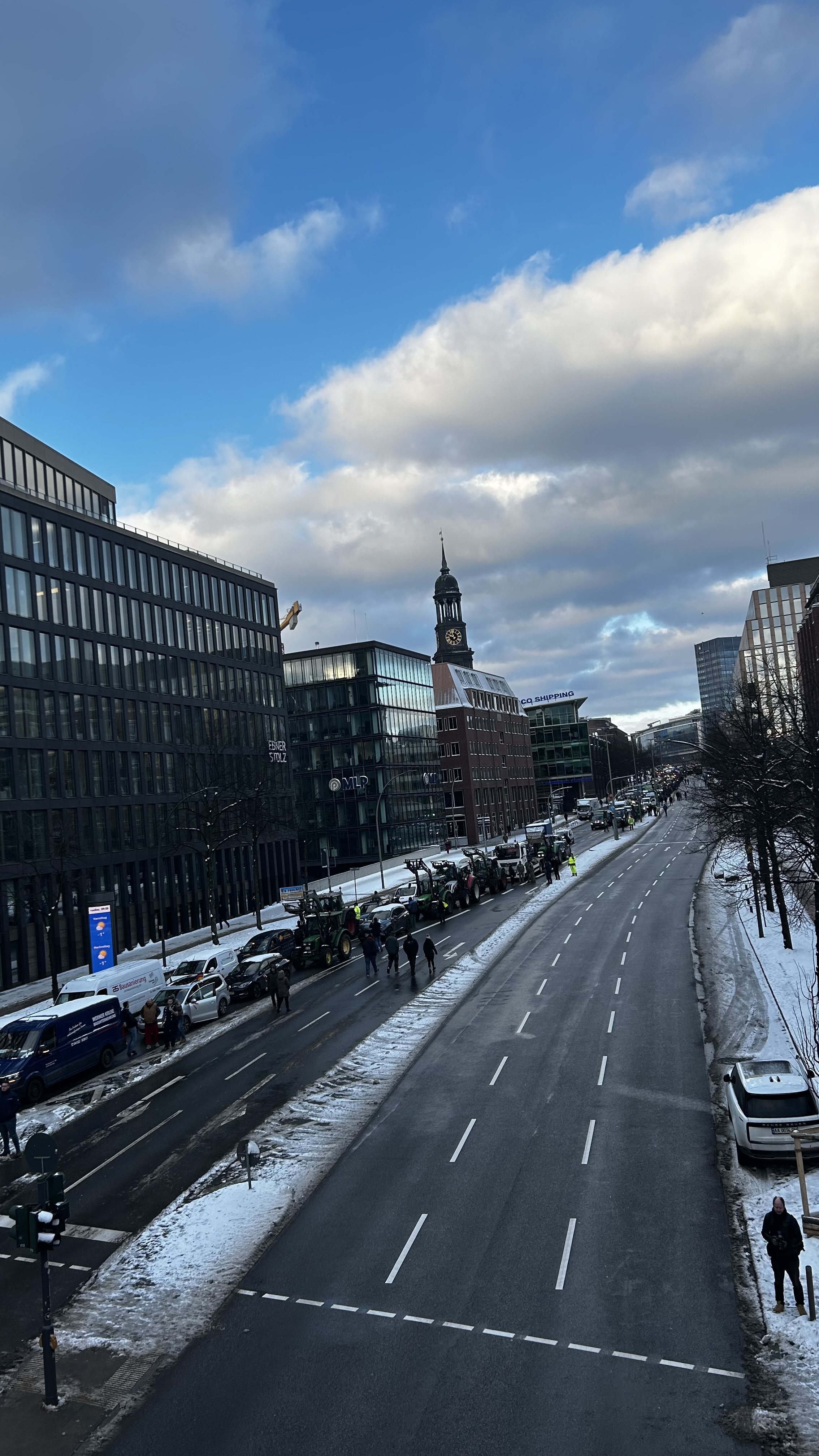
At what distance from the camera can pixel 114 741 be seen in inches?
2324

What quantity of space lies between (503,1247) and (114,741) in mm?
48424

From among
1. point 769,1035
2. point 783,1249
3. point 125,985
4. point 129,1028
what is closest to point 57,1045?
point 129,1028

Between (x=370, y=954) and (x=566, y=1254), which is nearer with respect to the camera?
(x=566, y=1254)

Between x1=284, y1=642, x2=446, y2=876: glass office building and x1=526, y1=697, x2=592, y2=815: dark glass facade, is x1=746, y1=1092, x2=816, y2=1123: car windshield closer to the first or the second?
x1=284, y1=642, x2=446, y2=876: glass office building

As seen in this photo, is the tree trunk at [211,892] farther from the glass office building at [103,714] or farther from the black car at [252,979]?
the black car at [252,979]

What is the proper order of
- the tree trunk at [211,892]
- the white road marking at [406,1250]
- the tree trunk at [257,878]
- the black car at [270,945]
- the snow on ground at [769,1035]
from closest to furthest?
1. the snow on ground at [769,1035]
2. the white road marking at [406,1250]
3. the black car at [270,945]
4. the tree trunk at [211,892]
5. the tree trunk at [257,878]

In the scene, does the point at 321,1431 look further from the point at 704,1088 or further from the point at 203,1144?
the point at 704,1088

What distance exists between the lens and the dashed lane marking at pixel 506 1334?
38.3 feet

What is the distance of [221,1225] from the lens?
16.9 metres

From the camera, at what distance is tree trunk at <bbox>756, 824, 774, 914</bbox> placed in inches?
1586

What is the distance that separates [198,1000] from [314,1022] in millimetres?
5388

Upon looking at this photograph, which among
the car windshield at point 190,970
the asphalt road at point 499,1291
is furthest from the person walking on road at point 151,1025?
the asphalt road at point 499,1291

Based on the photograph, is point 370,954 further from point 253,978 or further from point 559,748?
point 559,748

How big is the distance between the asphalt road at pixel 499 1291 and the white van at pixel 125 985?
1380cm
